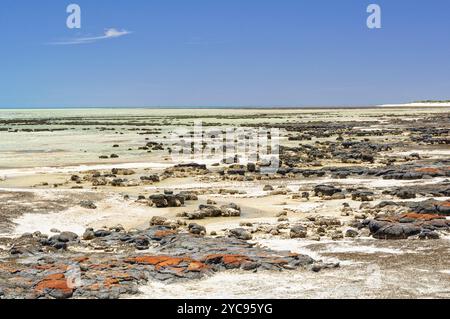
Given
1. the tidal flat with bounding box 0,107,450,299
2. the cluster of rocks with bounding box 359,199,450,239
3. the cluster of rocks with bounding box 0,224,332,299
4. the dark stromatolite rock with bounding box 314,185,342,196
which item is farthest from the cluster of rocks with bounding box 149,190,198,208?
the cluster of rocks with bounding box 359,199,450,239

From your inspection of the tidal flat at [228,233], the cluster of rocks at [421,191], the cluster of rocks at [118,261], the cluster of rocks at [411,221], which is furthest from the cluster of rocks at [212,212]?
the cluster of rocks at [421,191]

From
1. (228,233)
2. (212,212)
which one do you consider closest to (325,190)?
(212,212)

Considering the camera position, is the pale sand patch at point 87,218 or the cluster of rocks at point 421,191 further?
the cluster of rocks at point 421,191

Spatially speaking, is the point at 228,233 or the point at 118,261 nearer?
the point at 118,261

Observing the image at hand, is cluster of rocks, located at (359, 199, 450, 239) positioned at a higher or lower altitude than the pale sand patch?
higher

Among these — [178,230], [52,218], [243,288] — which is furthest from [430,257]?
[52,218]

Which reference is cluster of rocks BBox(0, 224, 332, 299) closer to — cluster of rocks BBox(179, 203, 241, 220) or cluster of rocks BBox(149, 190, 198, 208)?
cluster of rocks BBox(179, 203, 241, 220)

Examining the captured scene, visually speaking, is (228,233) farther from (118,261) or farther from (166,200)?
(166,200)

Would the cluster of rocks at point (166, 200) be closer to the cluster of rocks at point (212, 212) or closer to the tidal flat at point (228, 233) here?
the tidal flat at point (228, 233)

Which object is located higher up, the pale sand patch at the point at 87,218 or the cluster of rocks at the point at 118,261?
the cluster of rocks at the point at 118,261

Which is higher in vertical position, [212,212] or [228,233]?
[212,212]

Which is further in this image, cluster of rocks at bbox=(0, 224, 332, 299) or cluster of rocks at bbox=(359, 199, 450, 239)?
cluster of rocks at bbox=(359, 199, 450, 239)

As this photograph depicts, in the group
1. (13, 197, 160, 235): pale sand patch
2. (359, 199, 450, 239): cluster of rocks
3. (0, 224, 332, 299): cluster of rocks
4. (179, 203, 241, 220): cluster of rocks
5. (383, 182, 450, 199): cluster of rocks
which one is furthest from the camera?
(383, 182, 450, 199): cluster of rocks
